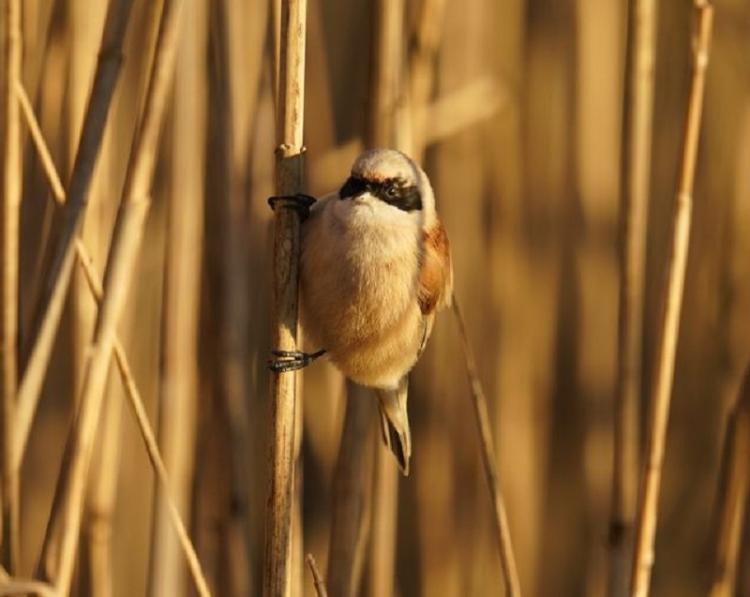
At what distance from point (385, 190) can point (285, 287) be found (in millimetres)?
234

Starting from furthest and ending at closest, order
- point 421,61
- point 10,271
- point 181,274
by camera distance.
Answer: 1. point 421,61
2. point 181,274
3. point 10,271

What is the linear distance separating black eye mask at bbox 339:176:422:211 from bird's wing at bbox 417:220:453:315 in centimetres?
10

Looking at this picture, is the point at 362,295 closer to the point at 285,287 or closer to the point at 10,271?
the point at 285,287

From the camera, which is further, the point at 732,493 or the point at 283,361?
the point at 732,493

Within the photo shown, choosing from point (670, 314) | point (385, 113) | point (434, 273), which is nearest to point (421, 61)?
point (385, 113)

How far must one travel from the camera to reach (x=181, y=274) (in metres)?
1.76

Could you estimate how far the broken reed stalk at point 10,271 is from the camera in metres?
1.45

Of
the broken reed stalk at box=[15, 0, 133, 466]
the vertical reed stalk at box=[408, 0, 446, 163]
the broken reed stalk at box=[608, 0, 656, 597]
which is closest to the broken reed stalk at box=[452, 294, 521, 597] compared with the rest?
the broken reed stalk at box=[608, 0, 656, 597]

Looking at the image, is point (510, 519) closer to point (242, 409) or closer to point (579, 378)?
point (579, 378)

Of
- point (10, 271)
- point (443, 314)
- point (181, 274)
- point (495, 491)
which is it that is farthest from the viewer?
point (443, 314)

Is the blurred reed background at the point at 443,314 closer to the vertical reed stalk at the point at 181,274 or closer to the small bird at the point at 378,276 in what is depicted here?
the vertical reed stalk at the point at 181,274

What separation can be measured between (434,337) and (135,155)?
1.14 meters

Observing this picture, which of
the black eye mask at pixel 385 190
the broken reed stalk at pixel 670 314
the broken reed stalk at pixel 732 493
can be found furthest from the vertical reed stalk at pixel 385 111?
the broken reed stalk at pixel 732 493

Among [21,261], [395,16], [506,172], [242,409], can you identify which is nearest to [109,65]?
[395,16]
